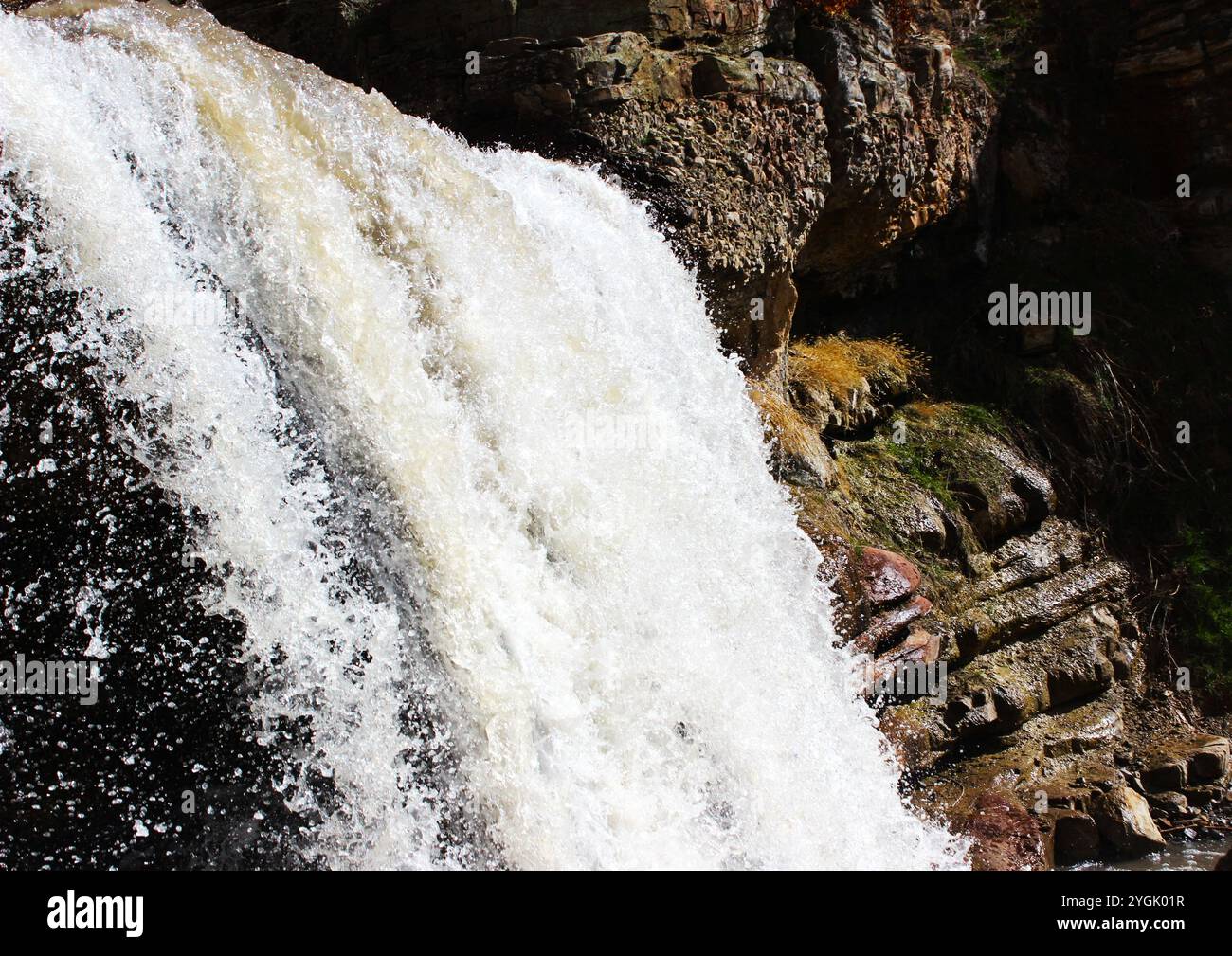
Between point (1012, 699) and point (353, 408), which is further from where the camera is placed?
point (1012, 699)

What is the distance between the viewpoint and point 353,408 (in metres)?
4.14

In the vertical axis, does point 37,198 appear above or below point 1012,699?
above

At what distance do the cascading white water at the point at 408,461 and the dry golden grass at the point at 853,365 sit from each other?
260 cm

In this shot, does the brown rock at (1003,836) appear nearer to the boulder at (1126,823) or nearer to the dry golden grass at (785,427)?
the boulder at (1126,823)

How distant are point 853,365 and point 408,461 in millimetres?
4786

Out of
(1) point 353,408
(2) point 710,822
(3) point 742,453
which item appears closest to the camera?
(1) point 353,408

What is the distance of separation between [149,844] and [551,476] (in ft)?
6.31

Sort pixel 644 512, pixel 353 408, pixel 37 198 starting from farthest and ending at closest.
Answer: pixel 644 512, pixel 353 408, pixel 37 198

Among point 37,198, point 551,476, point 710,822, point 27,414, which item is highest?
point 37,198

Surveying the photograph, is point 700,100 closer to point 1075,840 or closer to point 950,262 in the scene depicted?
point 950,262

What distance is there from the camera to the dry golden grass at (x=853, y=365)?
796cm

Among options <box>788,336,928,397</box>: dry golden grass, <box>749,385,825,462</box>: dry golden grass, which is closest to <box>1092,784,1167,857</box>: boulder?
<box>749,385,825,462</box>: dry golden grass

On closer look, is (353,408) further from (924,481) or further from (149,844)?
(924,481)
